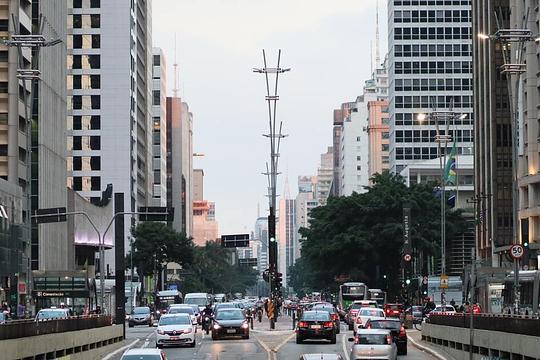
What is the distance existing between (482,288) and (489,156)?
4561cm

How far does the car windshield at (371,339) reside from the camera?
140 ft

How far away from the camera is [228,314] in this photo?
2532 inches

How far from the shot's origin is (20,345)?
3831 cm

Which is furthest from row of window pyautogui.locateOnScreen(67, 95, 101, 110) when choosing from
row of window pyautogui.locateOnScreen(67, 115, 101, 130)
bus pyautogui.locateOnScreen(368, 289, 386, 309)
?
bus pyautogui.locateOnScreen(368, 289, 386, 309)

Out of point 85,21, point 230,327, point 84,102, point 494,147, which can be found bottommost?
point 230,327

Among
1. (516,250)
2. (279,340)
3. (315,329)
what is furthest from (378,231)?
(516,250)

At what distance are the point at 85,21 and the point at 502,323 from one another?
13414 cm

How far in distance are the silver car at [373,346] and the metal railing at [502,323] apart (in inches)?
142

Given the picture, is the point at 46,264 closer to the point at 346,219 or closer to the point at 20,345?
the point at 346,219

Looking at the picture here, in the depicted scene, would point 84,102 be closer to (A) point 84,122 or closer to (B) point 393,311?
(A) point 84,122

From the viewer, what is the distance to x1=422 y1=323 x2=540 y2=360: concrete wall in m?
37.2

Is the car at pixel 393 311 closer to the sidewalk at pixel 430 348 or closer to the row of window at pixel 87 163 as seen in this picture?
the sidewalk at pixel 430 348

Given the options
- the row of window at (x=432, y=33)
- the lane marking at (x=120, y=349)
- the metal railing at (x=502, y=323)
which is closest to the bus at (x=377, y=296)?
the lane marking at (x=120, y=349)

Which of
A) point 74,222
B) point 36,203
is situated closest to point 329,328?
point 36,203
